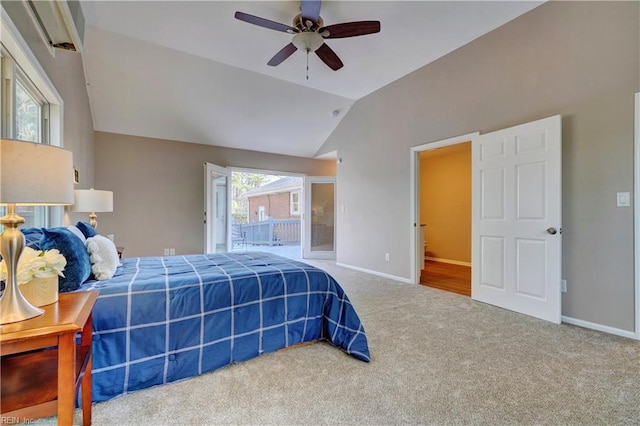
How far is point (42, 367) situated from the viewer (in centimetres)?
125

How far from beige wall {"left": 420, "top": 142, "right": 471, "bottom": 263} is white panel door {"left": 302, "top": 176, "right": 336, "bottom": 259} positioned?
2224 millimetres

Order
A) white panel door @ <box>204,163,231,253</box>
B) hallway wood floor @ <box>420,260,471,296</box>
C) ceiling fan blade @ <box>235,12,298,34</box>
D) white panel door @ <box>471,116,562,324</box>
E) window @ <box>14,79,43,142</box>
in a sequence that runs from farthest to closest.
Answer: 1. white panel door @ <box>204,163,231,253</box>
2. hallway wood floor @ <box>420,260,471,296</box>
3. white panel door @ <box>471,116,562,324</box>
4. ceiling fan blade @ <box>235,12,298,34</box>
5. window @ <box>14,79,43,142</box>

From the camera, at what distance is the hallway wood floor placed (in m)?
4.05

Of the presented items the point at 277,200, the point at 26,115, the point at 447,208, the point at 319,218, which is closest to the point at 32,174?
the point at 26,115

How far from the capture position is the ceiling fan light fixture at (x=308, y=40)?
2637 mm

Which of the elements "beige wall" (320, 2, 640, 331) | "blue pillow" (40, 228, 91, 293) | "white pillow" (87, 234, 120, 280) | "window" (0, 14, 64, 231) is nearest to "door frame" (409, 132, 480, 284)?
"beige wall" (320, 2, 640, 331)

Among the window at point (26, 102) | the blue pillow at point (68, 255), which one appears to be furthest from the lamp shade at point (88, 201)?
the blue pillow at point (68, 255)

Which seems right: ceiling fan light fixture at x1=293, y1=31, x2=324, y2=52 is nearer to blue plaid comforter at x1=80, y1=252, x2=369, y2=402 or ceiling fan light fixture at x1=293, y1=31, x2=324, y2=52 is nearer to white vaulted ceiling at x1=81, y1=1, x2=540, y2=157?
white vaulted ceiling at x1=81, y1=1, x2=540, y2=157

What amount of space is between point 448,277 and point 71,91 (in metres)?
5.49

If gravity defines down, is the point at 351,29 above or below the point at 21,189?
above

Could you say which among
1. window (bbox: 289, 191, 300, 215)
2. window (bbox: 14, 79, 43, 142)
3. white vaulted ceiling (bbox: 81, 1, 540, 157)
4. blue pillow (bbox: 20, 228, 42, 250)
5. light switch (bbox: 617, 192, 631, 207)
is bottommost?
blue pillow (bbox: 20, 228, 42, 250)

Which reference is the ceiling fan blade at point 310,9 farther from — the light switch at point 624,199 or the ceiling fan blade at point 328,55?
the light switch at point 624,199

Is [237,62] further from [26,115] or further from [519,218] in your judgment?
[519,218]

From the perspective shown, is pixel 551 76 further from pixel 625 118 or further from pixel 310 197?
pixel 310 197
